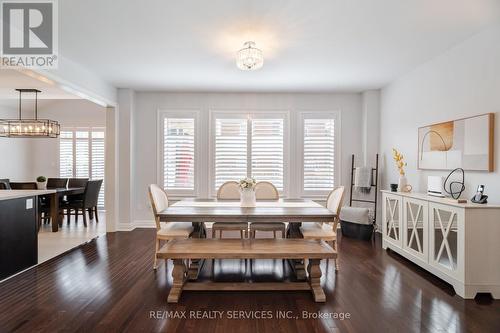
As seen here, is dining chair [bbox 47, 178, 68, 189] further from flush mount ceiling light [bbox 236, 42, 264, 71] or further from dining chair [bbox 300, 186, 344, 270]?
dining chair [bbox 300, 186, 344, 270]

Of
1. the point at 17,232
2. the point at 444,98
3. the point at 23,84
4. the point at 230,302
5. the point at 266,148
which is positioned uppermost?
the point at 23,84

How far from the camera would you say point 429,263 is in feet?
9.85

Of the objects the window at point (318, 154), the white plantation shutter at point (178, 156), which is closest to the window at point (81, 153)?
the white plantation shutter at point (178, 156)

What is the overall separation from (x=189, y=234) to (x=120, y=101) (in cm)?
314

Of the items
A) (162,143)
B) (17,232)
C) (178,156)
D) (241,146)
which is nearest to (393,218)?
(241,146)

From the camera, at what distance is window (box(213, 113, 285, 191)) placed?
5273 millimetres

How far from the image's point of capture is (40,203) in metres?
5.14

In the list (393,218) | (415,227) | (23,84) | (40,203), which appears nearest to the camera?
(415,227)

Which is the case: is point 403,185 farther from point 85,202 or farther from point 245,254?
point 85,202

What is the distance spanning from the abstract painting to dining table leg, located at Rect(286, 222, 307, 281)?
1.93 meters

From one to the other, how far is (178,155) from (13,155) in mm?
4642

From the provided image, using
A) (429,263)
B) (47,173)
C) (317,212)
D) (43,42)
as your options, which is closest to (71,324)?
(317,212)

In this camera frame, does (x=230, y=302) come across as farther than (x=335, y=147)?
No

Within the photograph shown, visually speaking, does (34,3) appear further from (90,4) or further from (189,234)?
(189,234)
